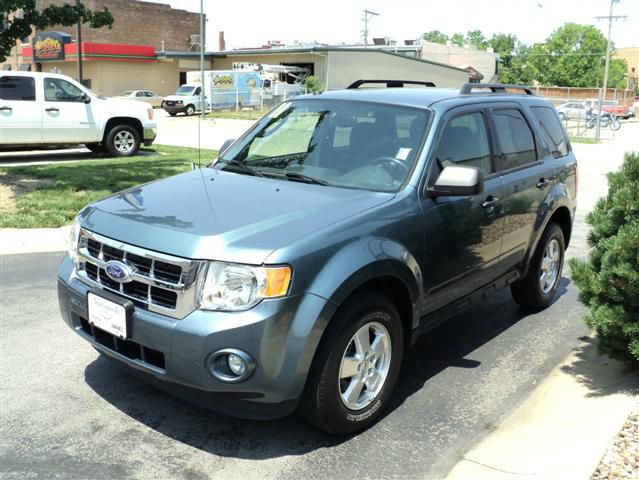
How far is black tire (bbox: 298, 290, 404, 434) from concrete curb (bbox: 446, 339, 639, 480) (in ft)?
1.85

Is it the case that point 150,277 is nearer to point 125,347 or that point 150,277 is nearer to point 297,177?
point 125,347

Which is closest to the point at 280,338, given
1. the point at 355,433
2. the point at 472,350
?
the point at 355,433

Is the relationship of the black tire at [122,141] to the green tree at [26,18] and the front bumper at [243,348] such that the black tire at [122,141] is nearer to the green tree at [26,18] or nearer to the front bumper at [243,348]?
the green tree at [26,18]

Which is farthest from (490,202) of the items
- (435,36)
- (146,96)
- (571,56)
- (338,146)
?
(435,36)

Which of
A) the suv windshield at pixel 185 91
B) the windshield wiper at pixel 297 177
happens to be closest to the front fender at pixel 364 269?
the windshield wiper at pixel 297 177

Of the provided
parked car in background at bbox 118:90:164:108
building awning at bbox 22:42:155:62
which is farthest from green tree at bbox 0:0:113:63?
building awning at bbox 22:42:155:62

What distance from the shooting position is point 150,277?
320 cm

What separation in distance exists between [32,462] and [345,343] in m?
1.63

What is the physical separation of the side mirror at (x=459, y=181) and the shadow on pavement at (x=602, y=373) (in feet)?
5.04

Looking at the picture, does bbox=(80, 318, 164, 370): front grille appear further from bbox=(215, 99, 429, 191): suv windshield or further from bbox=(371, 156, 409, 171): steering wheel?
bbox=(371, 156, 409, 171): steering wheel

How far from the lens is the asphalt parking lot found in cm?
327

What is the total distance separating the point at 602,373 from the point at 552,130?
2.24 m

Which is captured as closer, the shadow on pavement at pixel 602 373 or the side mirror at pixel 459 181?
the side mirror at pixel 459 181

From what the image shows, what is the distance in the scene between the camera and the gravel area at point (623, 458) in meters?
3.12
